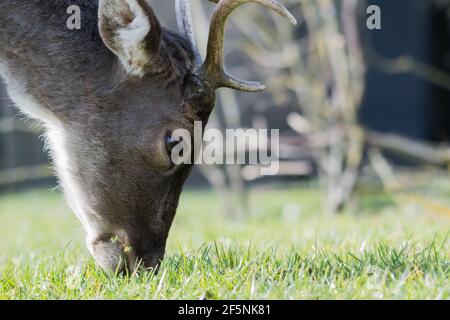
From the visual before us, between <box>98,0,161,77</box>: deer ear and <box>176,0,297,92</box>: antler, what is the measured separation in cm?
26

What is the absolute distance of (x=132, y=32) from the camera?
399 centimetres

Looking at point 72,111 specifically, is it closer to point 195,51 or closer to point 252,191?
point 195,51

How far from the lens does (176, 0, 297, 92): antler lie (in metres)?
4.04

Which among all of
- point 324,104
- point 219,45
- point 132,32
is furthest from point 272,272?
point 324,104

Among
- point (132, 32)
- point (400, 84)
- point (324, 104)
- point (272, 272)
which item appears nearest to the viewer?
point (272, 272)

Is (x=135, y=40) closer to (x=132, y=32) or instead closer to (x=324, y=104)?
(x=132, y=32)

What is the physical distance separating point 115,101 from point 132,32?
398 mm

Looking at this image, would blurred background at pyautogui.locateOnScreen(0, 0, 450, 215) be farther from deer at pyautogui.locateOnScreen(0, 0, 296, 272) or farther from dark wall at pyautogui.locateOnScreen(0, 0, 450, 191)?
deer at pyautogui.locateOnScreen(0, 0, 296, 272)

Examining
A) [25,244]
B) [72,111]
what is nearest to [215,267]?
[72,111]

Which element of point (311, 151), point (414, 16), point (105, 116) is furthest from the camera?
point (414, 16)

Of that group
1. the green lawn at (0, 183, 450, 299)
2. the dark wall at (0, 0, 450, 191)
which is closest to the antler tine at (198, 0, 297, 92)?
the green lawn at (0, 183, 450, 299)

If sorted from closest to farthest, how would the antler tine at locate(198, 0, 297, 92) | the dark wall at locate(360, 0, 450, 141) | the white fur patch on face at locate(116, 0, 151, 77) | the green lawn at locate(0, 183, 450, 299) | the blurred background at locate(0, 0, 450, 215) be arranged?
1. the green lawn at locate(0, 183, 450, 299)
2. the white fur patch on face at locate(116, 0, 151, 77)
3. the antler tine at locate(198, 0, 297, 92)
4. the blurred background at locate(0, 0, 450, 215)
5. the dark wall at locate(360, 0, 450, 141)

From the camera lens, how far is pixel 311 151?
9.23 m
